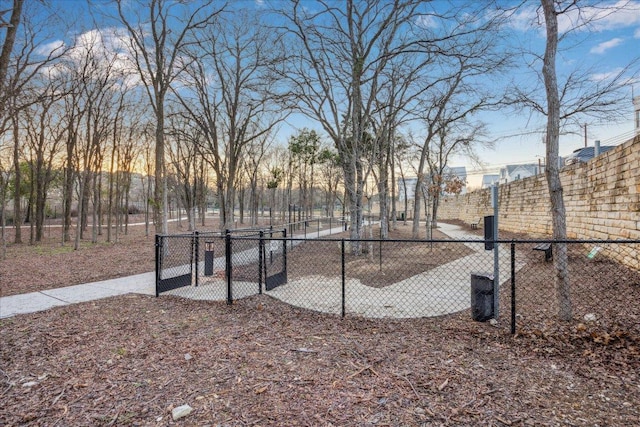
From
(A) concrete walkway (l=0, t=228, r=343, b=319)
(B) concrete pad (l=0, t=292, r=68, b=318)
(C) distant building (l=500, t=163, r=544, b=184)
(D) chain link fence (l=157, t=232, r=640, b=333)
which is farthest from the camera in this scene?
(C) distant building (l=500, t=163, r=544, b=184)

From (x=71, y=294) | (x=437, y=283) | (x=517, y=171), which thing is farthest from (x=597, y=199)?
(x=517, y=171)

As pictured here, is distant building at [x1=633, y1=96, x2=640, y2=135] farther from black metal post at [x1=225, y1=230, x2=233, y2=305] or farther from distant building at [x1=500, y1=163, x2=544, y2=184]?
distant building at [x1=500, y1=163, x2=544, y2=184]

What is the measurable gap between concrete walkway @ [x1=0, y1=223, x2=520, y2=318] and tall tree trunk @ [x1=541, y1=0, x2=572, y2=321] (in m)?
1.26

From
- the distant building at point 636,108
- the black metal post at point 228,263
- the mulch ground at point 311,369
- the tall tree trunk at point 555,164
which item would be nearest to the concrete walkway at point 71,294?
the mulch ground at point 311,369

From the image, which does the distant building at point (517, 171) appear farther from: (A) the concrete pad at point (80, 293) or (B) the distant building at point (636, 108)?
(A) the concrete pad at point (80, 293)

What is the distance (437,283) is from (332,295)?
230 cm

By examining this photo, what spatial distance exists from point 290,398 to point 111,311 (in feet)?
11.8

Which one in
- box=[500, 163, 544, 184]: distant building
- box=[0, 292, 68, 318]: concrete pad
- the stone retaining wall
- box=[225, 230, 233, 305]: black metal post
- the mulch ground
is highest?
box=[500, 163, 544, 184]: distant building

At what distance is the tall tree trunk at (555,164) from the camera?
4.07 m

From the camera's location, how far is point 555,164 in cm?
419

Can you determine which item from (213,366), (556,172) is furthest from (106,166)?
(556,172)

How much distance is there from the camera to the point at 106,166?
18844mm

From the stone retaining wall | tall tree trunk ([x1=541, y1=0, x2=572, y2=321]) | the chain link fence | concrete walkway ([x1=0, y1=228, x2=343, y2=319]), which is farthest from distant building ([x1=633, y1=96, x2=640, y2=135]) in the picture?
concrete walkway ([x1=0, y1=228, x2=343, y2=319])

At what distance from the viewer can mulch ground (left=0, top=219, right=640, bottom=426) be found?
7.75 feet
